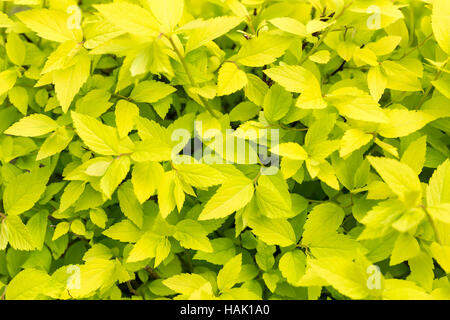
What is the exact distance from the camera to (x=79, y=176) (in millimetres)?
953

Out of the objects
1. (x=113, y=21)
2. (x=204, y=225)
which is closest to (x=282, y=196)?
(x=204, y=225)

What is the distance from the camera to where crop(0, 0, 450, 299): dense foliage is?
85 cm

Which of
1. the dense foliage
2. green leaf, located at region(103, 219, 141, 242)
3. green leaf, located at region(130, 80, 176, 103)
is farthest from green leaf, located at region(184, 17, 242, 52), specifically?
green leaf, located at region(103, 219, 141, 242)

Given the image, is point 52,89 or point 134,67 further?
point 52,89

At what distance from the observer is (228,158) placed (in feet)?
3.08

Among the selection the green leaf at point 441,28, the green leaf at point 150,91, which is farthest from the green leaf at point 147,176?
the green leaf at point 441,28

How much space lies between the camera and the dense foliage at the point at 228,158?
85 cm

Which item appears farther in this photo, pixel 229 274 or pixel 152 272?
pixel 152 272

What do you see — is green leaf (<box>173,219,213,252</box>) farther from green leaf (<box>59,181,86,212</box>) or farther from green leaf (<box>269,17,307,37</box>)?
green leaf (<box>269,17,307,37</box>)

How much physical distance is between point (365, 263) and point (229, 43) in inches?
34.2

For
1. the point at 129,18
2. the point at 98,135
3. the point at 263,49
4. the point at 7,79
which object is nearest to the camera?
the point at 129,18

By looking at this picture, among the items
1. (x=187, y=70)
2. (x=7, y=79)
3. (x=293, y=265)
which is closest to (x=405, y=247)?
(x=293, y=265)

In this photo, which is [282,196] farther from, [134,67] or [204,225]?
[134,67]

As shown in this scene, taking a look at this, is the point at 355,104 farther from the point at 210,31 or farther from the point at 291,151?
the point at 210,31
